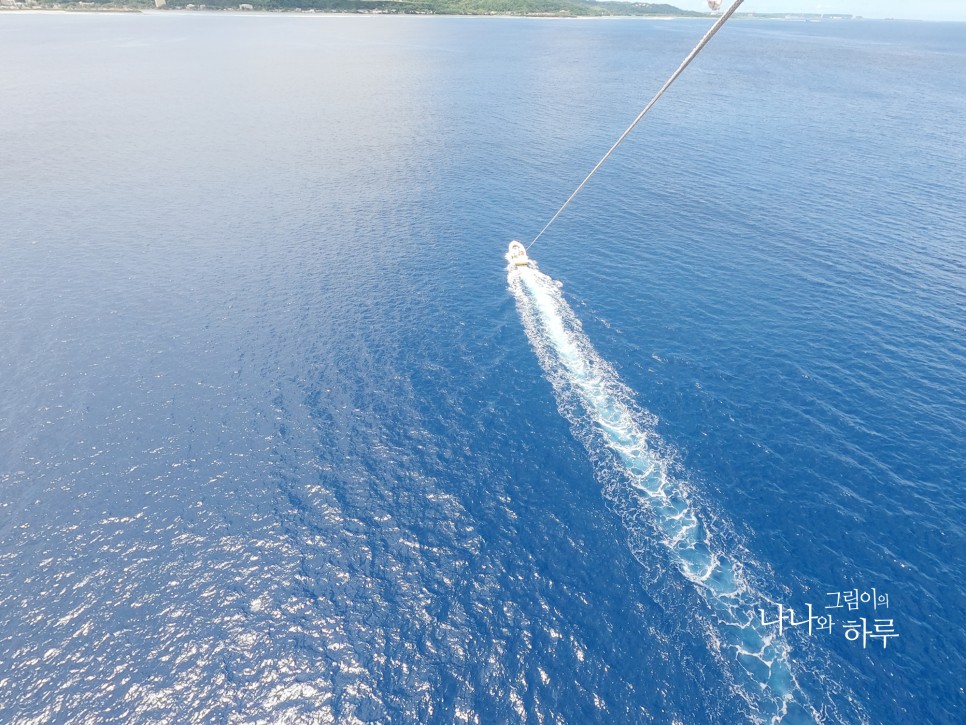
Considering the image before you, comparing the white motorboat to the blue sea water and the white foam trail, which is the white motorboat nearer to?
the blue sea water

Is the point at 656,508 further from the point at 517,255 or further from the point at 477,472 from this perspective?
the point at 517,255

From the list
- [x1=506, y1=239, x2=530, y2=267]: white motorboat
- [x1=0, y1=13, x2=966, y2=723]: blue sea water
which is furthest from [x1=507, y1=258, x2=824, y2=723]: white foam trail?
[x1=506, y1=239, x2=530, y2=267]: white motorboat

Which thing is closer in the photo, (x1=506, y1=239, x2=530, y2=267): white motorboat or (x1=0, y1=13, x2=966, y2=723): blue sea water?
(x1=0, y1=13, x2=966, y2=723): blue sea water

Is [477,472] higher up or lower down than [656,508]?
lower down

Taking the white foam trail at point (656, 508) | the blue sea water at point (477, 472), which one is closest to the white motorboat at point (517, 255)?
the blue sea water at point (477, 472)

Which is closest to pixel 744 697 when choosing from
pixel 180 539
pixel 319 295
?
pixel 180 539

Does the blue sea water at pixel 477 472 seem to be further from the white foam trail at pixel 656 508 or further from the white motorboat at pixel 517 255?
the white motorboat at pixel 517 255

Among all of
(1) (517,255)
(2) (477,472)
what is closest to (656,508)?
(2) (477,472)
